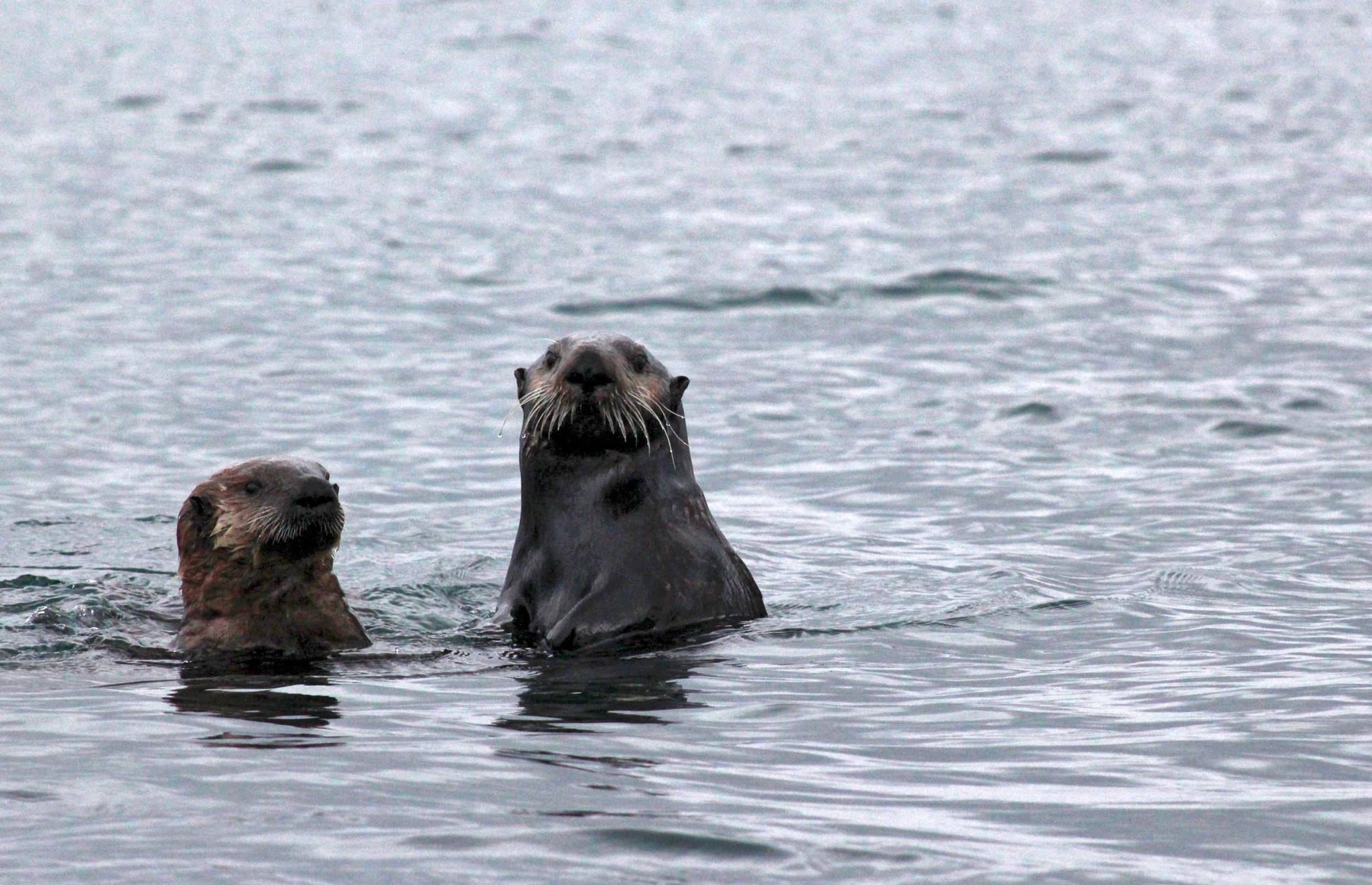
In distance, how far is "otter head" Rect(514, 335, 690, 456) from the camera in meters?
7.61

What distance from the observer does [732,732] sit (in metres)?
6.41

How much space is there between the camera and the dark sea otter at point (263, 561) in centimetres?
729

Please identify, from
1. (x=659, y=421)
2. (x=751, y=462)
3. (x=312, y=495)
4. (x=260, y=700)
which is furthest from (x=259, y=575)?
(x=751, y=462)

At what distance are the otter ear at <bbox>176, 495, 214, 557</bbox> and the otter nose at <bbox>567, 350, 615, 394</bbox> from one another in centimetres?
143

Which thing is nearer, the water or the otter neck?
the water

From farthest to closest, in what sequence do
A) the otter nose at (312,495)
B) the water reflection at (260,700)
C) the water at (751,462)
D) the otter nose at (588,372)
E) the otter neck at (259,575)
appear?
1. the otter nose at (588,372)
2. the otter neck at (259,575)
3. the otter nose at (312,495)
4. the water reflection at (260,700)
5. the water at (751,462)

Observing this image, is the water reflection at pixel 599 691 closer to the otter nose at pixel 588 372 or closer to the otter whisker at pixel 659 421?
the otter whisker at pixel 659 421

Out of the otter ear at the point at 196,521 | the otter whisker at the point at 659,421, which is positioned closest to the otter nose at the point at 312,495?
the otter ear at the point at 196,521

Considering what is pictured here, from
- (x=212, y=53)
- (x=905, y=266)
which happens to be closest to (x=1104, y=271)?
(x=905, y=266)

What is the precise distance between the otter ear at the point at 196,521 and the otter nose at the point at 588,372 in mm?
1427

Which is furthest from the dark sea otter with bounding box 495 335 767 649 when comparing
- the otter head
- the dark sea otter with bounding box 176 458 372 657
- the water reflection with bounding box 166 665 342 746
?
the water reflection with bounding box 166 665 342 746

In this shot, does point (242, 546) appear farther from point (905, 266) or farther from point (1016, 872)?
point (905, 266)

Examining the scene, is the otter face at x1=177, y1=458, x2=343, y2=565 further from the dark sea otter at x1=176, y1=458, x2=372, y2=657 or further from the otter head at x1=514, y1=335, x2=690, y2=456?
the otter head at x1=514, y1=335, x2=690, y2=456

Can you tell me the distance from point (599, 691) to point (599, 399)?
1.23m
